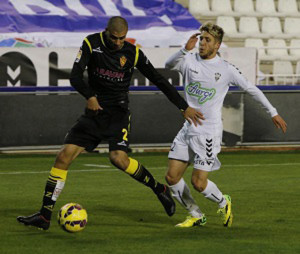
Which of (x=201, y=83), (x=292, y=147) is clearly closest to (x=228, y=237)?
(x=201, y=83)

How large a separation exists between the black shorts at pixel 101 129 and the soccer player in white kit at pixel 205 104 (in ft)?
1.84

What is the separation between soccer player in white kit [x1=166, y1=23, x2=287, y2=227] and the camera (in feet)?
31.1

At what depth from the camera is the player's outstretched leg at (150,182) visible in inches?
381

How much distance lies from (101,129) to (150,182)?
2.64 ft

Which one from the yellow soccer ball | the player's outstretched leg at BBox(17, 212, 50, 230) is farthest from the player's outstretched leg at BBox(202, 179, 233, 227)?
the player's outstretched leg at BBox(17, 212, 50, 230)

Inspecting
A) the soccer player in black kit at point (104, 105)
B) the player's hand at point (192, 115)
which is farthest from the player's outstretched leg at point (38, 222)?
the player's hand at point (192, 115)

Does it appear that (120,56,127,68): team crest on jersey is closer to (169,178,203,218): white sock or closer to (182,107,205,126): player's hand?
(182,107,205,126): player's hand

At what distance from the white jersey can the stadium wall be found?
899 centimetres

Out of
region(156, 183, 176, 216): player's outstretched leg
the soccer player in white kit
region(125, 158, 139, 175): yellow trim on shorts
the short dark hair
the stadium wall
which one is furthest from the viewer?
the stadium wall

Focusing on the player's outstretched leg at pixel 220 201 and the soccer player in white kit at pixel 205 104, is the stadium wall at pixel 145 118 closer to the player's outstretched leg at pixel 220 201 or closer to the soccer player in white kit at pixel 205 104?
the soccer player in white kit at pixel 205 104

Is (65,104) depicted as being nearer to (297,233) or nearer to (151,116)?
(151,116)

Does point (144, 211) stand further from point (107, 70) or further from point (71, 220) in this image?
point (107, 70)

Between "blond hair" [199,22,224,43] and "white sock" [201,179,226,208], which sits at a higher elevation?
"blond hair" [199,22,224,43]

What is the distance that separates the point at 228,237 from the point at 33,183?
5.41 meters
